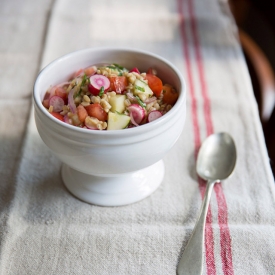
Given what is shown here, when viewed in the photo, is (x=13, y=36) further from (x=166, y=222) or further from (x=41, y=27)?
(x=166, y=222)

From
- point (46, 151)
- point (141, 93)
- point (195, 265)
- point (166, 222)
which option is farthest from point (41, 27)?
point (195, 265)

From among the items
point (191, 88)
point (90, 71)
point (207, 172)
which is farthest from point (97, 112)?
point (191, 88)

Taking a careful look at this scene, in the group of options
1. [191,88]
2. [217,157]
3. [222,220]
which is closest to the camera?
[222,220]

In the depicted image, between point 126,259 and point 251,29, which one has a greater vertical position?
point 126,259

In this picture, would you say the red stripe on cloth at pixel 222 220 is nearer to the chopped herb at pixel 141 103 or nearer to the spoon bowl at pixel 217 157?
the spoon bowl at pixel 217 157

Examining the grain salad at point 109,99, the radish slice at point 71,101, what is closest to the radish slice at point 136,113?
the grain salad at point 109,99

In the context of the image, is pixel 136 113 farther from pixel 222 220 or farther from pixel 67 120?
pixel 222 220
